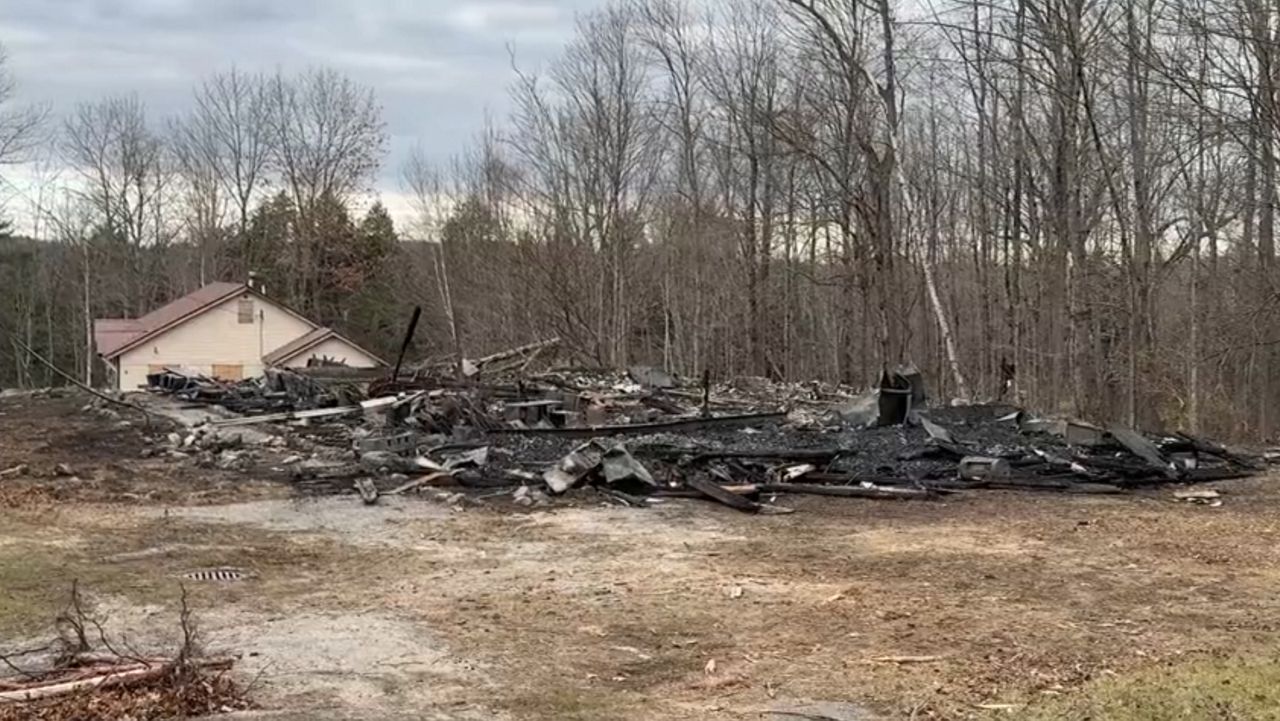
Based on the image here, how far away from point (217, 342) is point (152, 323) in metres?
2.80

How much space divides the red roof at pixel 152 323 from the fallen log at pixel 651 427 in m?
29.5

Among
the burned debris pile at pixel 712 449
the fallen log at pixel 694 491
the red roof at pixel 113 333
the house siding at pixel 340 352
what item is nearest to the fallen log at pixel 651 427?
the burned debris pile at pixel 712 449

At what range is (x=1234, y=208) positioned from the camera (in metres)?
20.0

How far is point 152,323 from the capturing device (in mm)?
42125

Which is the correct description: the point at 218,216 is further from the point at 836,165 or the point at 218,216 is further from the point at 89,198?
the point at 836,165

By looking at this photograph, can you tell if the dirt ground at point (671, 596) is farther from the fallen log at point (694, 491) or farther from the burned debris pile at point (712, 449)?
the burned debris pile at point (712, 449)

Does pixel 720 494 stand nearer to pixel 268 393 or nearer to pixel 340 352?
pixel 268 393

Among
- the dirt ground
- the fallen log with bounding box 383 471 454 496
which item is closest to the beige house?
the fallen log with bounding box 383 471 454 496

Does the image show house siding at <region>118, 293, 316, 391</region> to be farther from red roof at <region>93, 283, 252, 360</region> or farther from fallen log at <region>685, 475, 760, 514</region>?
fallen log at <region>685, 475, 760, 514</region>

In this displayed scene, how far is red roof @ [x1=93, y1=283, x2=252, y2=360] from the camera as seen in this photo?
40.6m

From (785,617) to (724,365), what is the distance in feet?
106

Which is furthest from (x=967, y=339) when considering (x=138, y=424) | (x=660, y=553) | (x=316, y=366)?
(x=660, y=553)

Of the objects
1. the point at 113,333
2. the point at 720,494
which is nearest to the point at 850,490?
the point at 720,494

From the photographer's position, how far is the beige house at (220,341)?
40.7 meters
